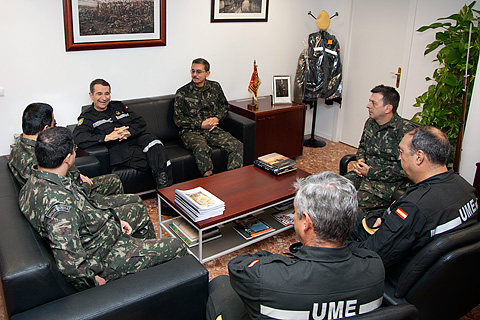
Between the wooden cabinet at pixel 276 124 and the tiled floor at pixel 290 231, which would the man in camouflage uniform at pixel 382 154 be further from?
the wooden cabinet at pixel 276 124

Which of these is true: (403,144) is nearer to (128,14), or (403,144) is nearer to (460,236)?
(460,236)

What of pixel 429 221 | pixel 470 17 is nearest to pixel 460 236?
pixel 429 221

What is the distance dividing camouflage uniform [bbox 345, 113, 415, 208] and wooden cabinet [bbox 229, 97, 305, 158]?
153cm

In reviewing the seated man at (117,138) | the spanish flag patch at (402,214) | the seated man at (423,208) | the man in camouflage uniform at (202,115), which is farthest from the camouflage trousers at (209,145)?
the spanish flag patch at (402,214)

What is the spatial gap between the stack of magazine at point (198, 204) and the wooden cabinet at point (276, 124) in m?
1.83

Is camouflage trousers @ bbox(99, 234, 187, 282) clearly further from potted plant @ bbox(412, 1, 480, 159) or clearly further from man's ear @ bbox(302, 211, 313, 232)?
potted plant @ bbox(412, 1, 480, 159)

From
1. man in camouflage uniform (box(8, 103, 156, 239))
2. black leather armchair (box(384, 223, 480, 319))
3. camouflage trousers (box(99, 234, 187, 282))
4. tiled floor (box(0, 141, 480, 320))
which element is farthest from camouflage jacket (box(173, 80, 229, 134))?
black leather armchair (box(384, 223, 480, 319))

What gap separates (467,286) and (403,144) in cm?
78

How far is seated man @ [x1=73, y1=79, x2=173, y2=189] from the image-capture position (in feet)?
12.1

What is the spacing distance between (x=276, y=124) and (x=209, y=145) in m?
0.93

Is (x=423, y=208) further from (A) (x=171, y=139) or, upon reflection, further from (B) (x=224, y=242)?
(A) (x=171, y=139)

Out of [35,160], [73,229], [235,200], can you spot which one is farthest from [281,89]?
[73,229]

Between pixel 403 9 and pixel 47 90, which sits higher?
pixel 403 9

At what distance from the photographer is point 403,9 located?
459 cm
